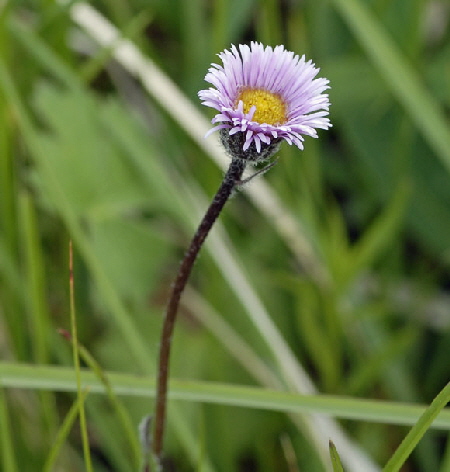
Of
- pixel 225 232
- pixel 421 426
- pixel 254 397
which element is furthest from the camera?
pixel 225 232

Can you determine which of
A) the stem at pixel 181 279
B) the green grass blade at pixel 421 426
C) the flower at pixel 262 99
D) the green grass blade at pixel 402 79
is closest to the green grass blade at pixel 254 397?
the stem at pixel 181 279

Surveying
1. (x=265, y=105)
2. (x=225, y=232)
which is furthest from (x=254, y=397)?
(x=225, y=232)

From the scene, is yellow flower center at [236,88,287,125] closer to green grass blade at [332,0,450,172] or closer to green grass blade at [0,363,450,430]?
green grass blade at [0,363,450,430]

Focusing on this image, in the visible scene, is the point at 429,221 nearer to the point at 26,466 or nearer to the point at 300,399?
the point at 300,399

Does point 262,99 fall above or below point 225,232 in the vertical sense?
below

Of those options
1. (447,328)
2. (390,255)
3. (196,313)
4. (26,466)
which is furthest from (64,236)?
(447,328)

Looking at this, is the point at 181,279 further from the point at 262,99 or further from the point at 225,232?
the point at 225,232
